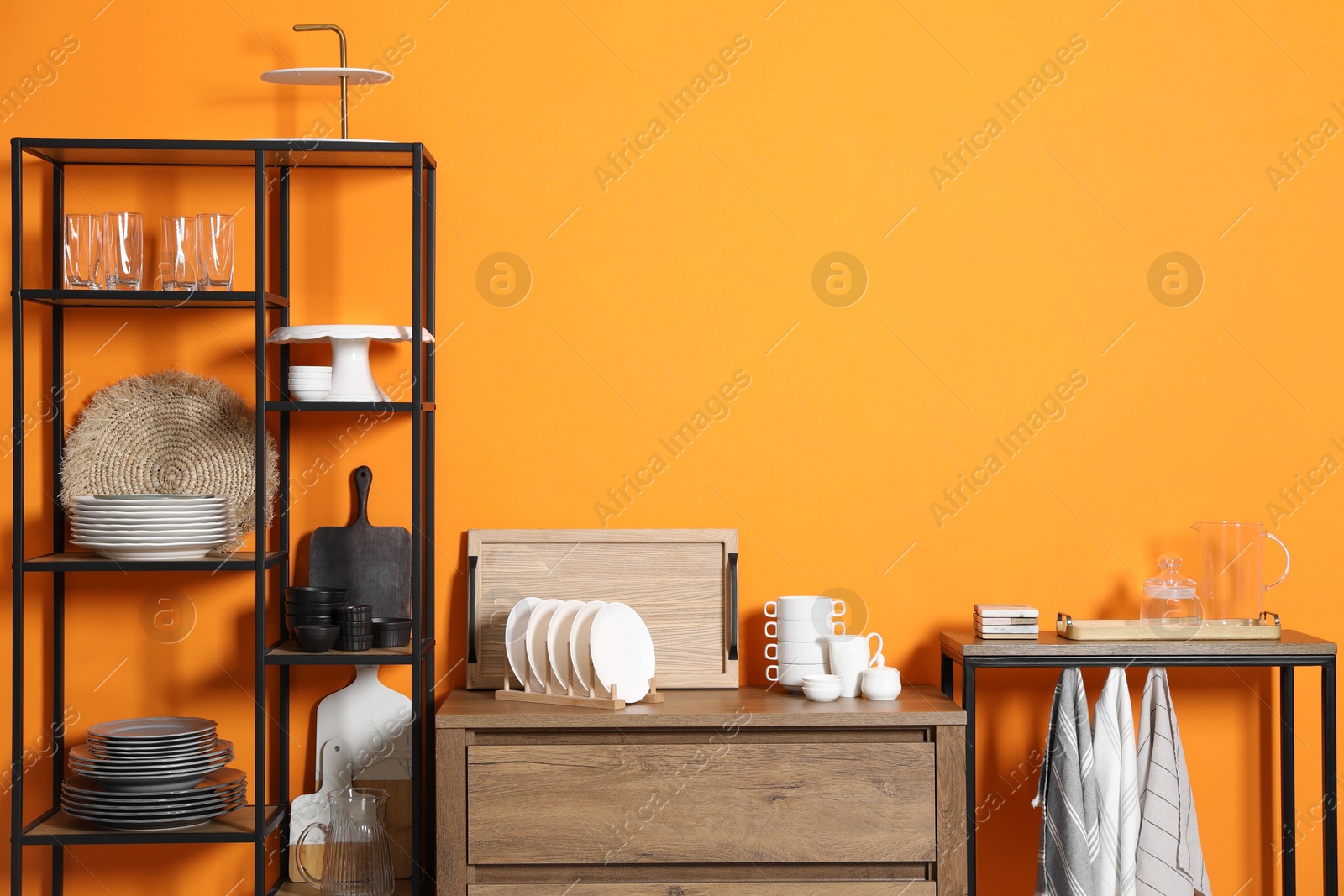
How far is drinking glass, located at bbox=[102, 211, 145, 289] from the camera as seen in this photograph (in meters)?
2.27

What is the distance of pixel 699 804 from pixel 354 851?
736 millimetres

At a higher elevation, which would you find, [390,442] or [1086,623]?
[390,442]

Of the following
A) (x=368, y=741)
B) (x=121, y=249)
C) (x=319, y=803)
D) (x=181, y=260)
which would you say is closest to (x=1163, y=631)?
(x=368, y=741)

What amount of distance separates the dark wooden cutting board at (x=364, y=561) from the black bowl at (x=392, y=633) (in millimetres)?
163

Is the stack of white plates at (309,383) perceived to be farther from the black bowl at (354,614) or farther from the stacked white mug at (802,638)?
the stacked white mug at (802,638)

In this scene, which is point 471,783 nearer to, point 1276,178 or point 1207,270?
point 1207,270

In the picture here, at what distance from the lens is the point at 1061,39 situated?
8.24 ft

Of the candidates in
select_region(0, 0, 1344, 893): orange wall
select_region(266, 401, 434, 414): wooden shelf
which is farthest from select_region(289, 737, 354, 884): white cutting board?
select_region(266, 401, 434, 414): wooden shelf

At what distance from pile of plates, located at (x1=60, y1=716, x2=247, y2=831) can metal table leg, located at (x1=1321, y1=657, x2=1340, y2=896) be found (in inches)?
93.2

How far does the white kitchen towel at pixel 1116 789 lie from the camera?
87.3 inches

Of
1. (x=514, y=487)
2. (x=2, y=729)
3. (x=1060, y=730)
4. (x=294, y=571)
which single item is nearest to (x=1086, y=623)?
(x=1060, y=730)

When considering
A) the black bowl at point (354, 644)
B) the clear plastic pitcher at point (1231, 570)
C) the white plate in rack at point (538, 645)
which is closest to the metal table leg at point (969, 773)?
the clear plastic pitcher at point (1231, 570)

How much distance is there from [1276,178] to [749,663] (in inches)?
67.3

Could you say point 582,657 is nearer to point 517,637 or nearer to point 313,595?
point 517,637
